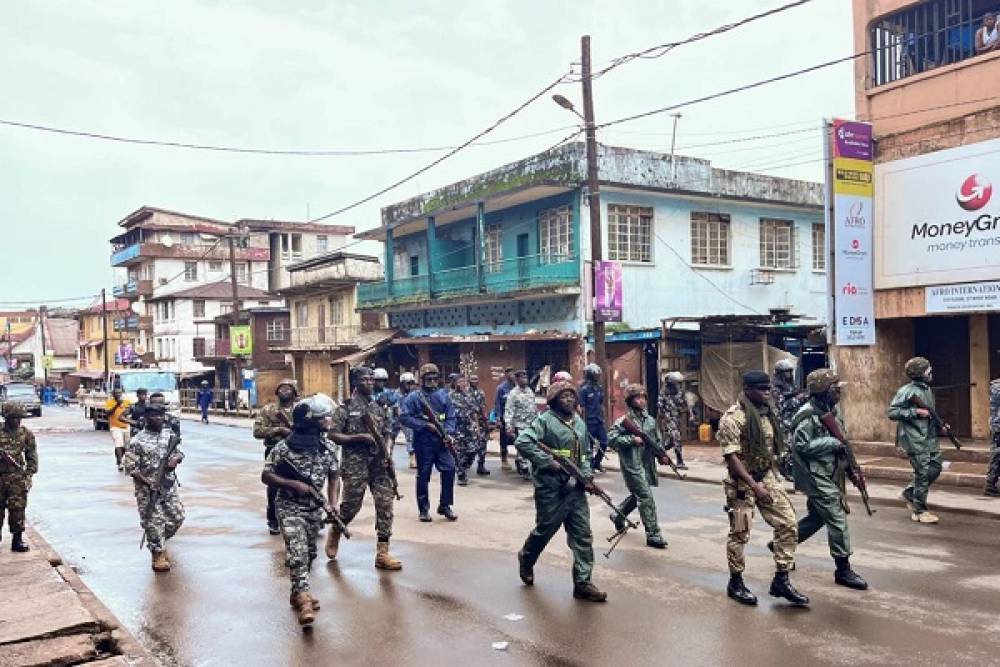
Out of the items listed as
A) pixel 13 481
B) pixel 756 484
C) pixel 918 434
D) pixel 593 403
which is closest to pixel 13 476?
pixel 13 481

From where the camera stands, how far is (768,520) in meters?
6.26

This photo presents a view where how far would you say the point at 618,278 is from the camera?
18297mm

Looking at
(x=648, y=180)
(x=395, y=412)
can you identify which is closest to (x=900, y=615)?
(x=395, y=412)

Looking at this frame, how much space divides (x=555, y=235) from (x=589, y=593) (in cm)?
1840

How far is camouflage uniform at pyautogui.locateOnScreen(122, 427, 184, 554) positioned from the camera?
8094 millimetres

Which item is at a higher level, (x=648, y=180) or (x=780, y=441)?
(x=648, y=180)

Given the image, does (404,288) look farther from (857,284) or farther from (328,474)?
(328,474)

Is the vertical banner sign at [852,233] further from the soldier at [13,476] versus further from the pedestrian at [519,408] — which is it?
the soldier at [13,476]

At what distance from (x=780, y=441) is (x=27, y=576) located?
6873 mm

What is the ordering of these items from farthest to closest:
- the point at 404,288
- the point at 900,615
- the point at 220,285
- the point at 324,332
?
the point at 220,285 → the point at 324,332 → the point at 404,288 → the point at 900,615

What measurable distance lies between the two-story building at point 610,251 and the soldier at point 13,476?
14.4m

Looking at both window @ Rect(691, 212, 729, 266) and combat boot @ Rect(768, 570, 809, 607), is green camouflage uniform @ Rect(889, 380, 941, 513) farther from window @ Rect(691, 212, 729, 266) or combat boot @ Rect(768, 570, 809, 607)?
window @ Rect(691, 212, 729, 266)

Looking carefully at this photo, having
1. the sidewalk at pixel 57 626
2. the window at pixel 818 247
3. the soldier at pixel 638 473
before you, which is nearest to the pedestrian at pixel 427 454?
the soldier at pixel 638 473

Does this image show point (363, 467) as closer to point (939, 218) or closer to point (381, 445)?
point (381, 445)
